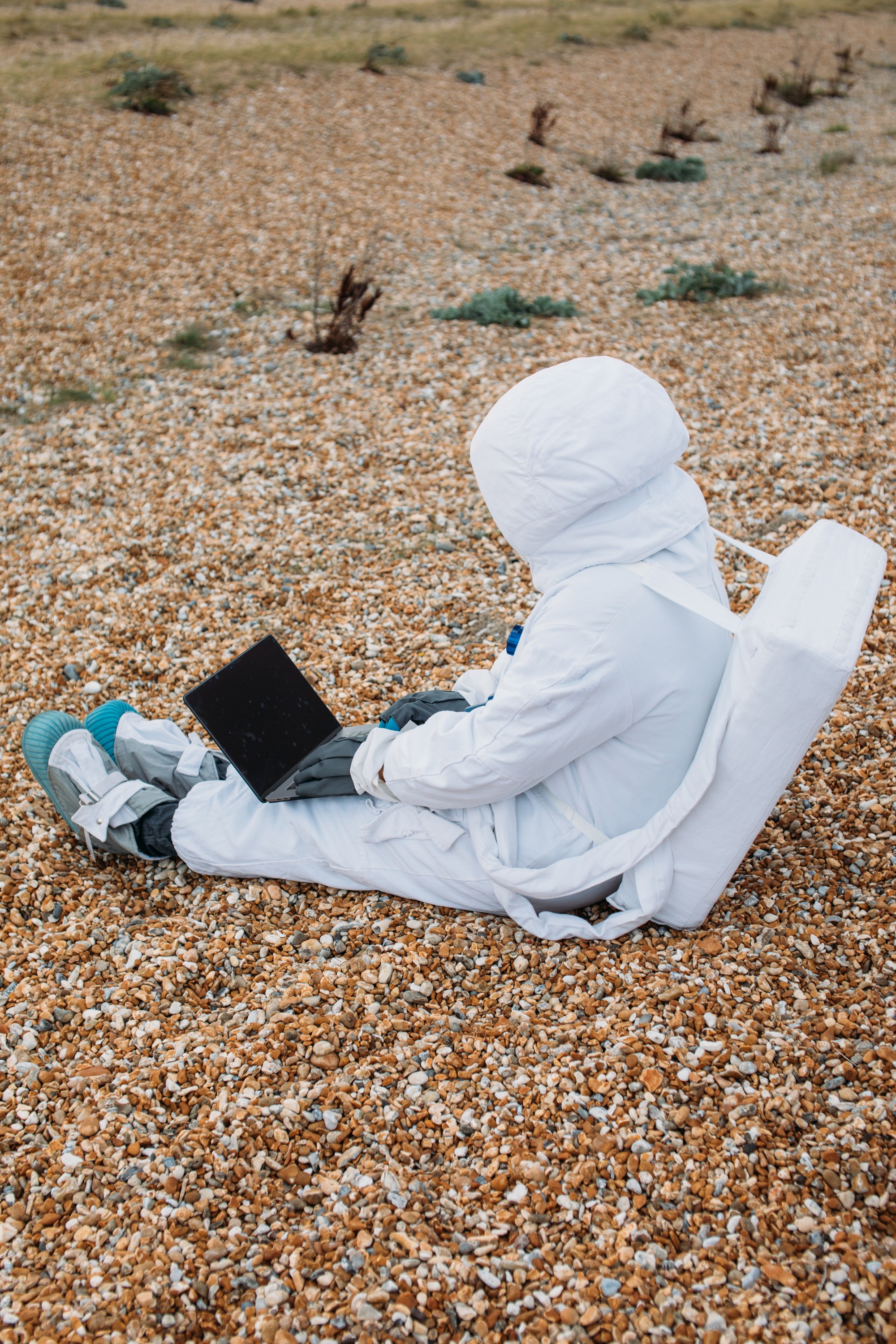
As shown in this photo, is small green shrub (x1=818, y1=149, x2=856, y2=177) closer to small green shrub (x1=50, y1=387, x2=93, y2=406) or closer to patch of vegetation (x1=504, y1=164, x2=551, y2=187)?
patch of vegetation (x1=504, y1=164, x2=551, y2=187)

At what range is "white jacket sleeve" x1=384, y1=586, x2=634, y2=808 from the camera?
7.80ft

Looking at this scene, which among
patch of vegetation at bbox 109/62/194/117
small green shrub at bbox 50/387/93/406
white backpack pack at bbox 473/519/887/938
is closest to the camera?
white backpack pack at bbox 473/519/887/938

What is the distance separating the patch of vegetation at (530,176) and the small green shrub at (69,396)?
6.48 m

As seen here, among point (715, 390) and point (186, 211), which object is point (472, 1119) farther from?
point (186, 211)

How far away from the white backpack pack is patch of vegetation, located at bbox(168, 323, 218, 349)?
5689 mm

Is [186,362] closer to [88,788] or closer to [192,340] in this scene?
[192,340]

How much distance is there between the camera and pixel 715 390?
6.65 meters

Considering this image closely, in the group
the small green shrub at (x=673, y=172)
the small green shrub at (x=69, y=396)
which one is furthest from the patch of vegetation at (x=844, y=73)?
the small green shrub at (x=69, y=396)

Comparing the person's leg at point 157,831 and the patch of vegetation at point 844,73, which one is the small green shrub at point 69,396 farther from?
the patch of vegetation at point 844,73

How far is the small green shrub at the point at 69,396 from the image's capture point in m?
6.69

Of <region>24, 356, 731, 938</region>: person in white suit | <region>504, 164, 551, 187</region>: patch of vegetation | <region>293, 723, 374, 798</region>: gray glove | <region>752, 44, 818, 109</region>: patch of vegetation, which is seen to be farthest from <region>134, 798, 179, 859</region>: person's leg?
<region>752, 44, 818, 109</region>: patch of vegetation

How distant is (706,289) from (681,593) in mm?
6683

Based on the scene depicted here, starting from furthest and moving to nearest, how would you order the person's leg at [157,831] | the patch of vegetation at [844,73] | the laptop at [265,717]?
the patch of vegetation at [844,73], the person's leg at [157,831], the laptop at [265,717]

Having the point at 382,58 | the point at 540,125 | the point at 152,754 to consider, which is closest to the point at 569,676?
the point at 152,754
